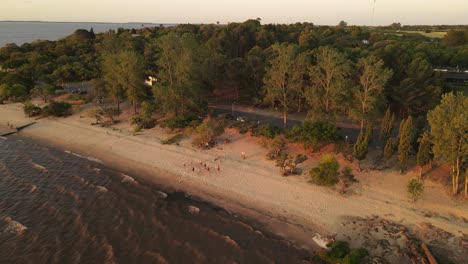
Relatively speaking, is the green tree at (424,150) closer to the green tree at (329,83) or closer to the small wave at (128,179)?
the green tree at (329,83)

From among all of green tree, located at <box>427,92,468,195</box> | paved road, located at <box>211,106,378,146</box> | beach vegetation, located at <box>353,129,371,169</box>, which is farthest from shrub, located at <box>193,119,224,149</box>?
green tree, located at <box>427,92,468,195</box>

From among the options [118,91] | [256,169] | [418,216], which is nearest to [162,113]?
[118,91]

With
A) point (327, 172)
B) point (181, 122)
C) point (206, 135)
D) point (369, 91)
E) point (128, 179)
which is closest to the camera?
point (327, 172)

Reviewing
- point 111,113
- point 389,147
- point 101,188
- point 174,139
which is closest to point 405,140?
point 389,147

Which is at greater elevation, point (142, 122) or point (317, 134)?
point (317, 134)

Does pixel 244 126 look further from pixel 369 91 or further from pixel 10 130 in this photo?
pixel 10 130

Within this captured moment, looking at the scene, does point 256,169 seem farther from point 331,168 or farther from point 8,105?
point 8,105
